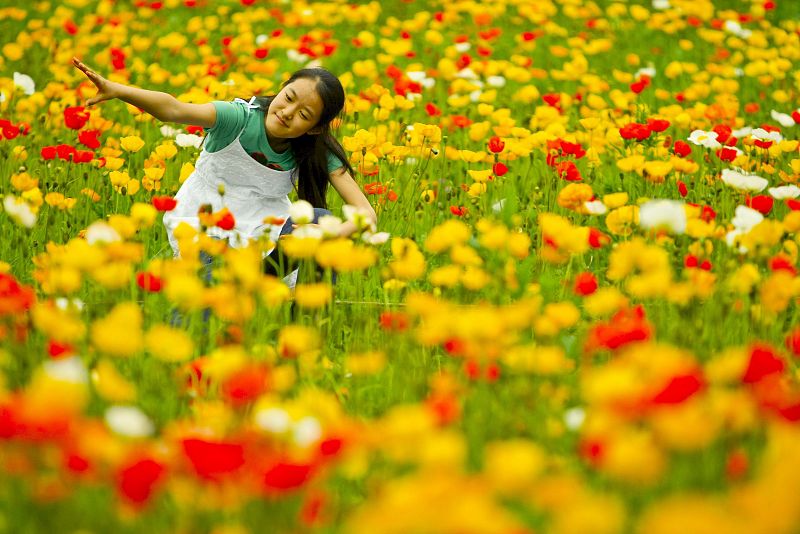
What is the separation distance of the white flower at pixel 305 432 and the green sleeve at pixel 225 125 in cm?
156

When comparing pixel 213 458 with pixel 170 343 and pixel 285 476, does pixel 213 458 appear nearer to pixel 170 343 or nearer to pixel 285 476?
pixel 285 476

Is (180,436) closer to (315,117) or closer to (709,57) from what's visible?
(315,117)

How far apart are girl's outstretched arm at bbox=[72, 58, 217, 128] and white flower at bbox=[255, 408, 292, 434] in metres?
1.31

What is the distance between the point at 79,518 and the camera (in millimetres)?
1123

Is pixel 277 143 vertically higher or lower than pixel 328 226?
lower

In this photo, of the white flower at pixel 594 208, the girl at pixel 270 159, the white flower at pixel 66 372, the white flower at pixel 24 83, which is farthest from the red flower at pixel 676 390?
the white flower at pixel 24 83

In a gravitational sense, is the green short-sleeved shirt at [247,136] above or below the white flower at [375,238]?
below

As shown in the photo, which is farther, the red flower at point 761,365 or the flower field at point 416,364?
the red flower at point 761,365

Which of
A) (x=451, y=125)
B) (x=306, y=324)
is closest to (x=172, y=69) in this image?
(x=451, y=125)

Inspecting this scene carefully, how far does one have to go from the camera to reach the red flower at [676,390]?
1.04 m

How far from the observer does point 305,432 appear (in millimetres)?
1153

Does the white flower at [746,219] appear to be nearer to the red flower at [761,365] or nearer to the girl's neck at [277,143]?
the red flower at [761,365]

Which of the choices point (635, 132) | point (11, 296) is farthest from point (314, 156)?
point (11, 296)

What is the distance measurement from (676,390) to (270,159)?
1808 mm
